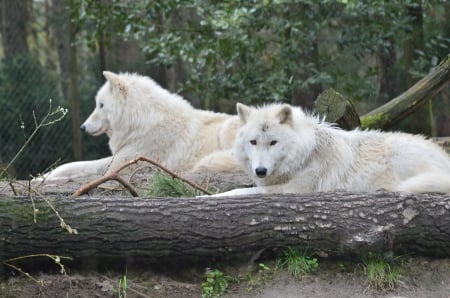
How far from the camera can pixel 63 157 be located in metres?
11.3

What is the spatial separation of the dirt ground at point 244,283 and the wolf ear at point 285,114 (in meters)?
1.26

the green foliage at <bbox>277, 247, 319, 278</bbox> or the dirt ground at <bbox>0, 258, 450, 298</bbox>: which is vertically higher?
the green foliage at <bbox>277, 247, 319, 278</bbox>

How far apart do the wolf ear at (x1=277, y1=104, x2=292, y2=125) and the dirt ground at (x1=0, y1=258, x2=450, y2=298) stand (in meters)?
1.26

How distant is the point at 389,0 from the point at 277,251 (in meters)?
4.93

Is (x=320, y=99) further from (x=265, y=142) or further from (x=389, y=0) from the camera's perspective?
(x=389, y=0)

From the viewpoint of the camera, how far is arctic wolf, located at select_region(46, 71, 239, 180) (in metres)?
7.91

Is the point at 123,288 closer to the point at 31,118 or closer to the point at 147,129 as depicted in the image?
the point at 147,129

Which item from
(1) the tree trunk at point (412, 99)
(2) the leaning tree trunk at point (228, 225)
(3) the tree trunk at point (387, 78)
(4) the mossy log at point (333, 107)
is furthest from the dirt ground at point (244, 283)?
(3) the tree trunk at point (387, 78)

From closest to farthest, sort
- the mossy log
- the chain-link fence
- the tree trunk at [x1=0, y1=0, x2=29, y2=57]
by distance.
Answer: the mossy log
the chain-link fence
the tree trunk at [x1=0, y1=0, x2=29, y2=57]

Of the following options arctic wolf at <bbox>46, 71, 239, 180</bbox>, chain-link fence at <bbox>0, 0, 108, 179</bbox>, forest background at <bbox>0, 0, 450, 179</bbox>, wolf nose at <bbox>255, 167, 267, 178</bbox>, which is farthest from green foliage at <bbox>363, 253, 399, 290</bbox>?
chain-link fence at <bbox>0, 0, 108, 179</bbox>

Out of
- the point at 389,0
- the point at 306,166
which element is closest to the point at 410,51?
the point at 389,0

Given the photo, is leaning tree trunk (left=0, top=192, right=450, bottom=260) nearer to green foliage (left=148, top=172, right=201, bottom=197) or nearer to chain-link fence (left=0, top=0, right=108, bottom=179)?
green foliage (left=148, top=172, right=201, bottom=197)

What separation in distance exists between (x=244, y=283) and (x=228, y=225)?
0.40 m

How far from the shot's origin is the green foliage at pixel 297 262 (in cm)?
424
